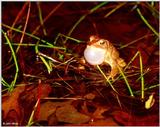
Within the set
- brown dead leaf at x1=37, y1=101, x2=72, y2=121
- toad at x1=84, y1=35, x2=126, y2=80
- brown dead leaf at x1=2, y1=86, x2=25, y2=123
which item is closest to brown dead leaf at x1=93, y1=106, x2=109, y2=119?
brown dead leaf at x1=37, y1=101, x2=72, y2=121

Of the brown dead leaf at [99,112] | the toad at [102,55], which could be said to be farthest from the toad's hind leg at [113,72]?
the brown dead leaf at [99,112]

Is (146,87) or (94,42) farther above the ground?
(94,42)

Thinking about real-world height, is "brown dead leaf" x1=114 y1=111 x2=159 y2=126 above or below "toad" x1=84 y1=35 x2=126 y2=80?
below

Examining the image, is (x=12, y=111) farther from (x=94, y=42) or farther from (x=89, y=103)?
(x=94, y=42)

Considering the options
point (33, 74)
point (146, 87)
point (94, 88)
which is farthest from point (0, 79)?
point (146, 87)

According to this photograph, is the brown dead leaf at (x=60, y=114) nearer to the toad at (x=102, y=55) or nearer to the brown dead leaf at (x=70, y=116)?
the brown dead leaf at (x=70, y=116)

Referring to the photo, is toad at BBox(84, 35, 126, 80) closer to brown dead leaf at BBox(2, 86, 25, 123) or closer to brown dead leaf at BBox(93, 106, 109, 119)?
brown dead leaf at BBox(93, 106, 109, 119)
